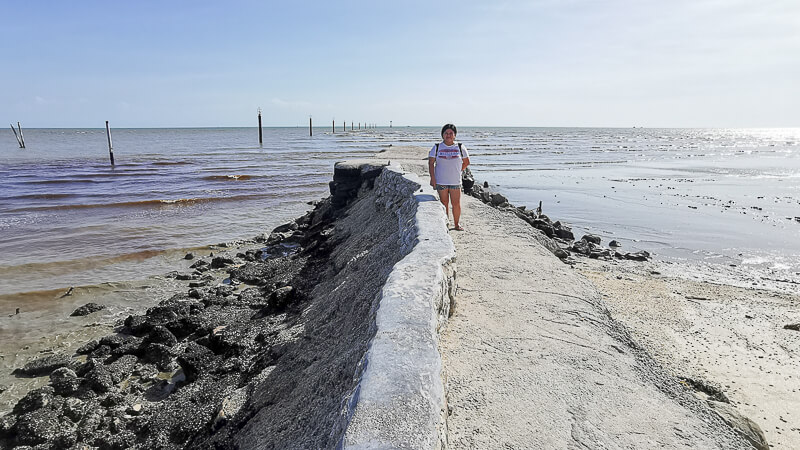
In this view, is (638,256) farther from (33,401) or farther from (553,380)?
(33,401)

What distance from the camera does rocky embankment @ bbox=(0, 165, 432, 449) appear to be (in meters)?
3.01

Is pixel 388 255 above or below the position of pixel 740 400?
above

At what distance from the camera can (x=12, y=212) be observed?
1357cm

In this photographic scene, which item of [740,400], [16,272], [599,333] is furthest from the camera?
[16,272]

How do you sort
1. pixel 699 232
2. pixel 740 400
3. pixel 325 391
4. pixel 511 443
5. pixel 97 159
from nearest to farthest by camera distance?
pixel 511 443 → pixel 325 391 → pixel 740 400 → pixel 699 232 → pixel 97 159

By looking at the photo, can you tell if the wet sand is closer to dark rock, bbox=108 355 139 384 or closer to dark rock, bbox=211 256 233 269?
dark rock, bbox=108 355 139 384

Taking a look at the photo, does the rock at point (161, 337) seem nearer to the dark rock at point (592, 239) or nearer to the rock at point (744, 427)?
the rock at point (744, 427)

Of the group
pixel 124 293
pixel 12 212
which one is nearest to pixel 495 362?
pixel 124 293

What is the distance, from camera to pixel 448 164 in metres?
6.23

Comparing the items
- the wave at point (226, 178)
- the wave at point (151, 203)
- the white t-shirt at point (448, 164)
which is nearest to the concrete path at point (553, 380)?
the white t-shirt at point (448, 164)

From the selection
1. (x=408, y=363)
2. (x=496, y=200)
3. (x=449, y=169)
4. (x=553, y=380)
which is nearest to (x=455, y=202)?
(x=449, y=169)

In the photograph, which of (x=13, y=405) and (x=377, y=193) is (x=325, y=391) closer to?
(x=13, y=405)

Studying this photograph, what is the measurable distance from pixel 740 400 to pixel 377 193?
238 inches

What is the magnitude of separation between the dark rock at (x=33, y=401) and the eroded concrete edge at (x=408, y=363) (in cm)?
357
